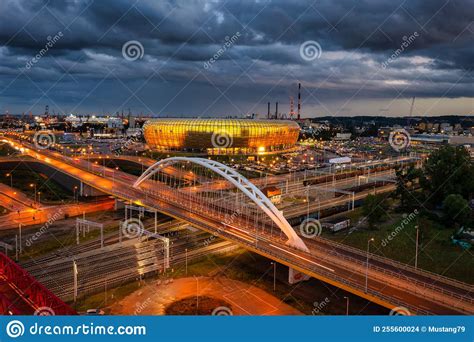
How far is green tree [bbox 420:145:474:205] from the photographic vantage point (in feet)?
128

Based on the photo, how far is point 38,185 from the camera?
5094 cm

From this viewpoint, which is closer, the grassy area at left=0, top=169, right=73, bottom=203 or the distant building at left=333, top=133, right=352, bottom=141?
the grassy area at left=0, top=169, right=73, bottom=203

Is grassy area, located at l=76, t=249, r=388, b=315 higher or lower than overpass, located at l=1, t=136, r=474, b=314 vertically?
lower

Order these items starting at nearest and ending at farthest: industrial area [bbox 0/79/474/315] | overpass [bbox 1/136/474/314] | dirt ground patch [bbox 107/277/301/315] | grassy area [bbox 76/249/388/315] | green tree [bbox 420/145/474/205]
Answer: overpass [bbox 1/136/474/314] → industrial area [bbox 0/79/474/315] → dirt ground patch [bbox 107/277/301/315] → grassy area [bbox 76/249/388/315] → green tree [bbox 420/145/474/205]

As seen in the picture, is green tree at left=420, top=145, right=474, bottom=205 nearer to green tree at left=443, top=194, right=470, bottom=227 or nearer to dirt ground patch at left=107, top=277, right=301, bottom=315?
green tree at left=443, top=194, right=470, bottom=227

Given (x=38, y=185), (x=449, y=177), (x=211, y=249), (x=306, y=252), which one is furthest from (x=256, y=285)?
(x=38, y=185)

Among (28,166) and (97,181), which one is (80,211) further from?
(28,166)

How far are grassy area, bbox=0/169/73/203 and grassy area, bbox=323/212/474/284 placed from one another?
97.1 feet

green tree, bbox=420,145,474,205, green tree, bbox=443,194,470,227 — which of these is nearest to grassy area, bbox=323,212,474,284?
green tree, bbox=443,194,470,227

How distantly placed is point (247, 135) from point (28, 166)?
38008 mm

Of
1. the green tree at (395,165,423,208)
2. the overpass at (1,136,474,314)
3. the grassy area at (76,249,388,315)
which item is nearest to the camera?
the overpass at (1,136,474,314)

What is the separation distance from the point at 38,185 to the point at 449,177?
4561 centimetres

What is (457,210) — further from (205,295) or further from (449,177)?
(205,295)

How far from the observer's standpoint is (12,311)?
13.7 metres
